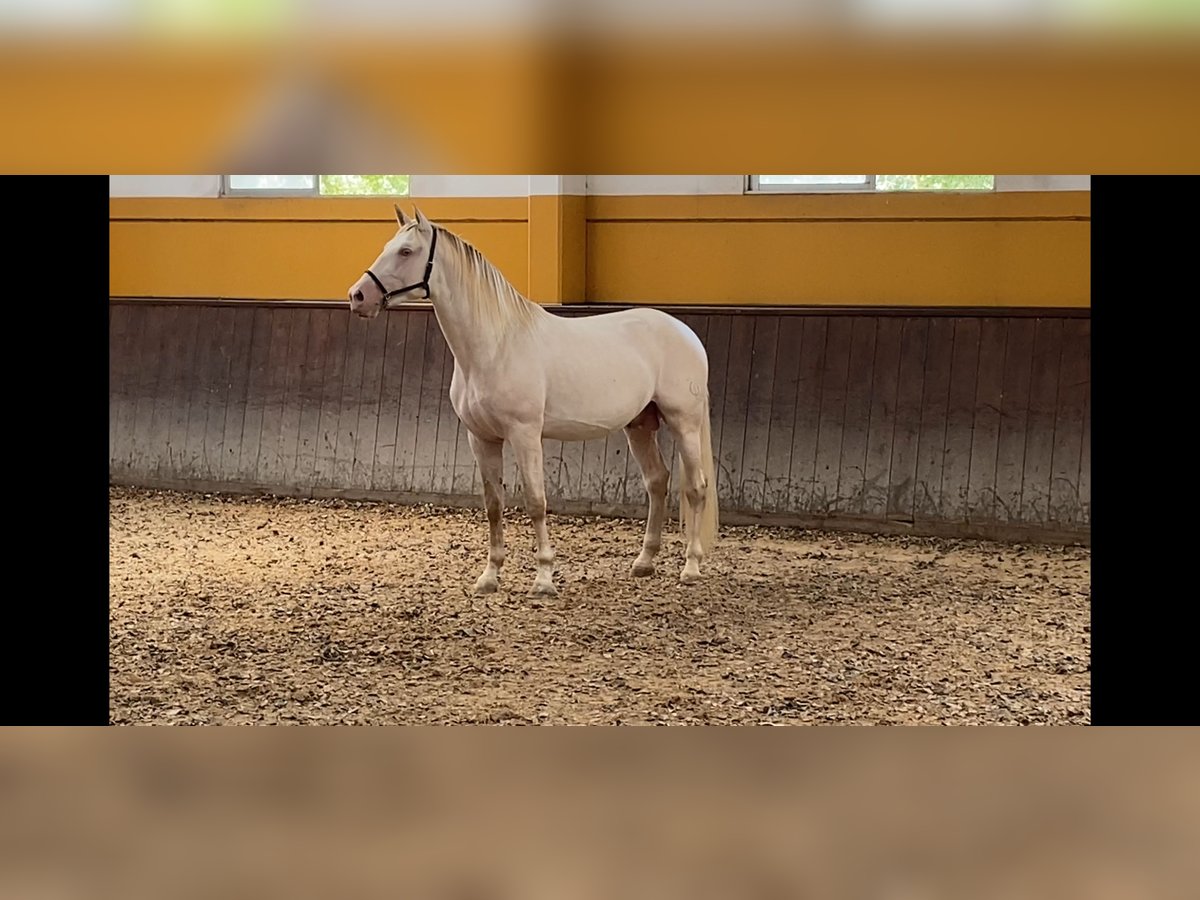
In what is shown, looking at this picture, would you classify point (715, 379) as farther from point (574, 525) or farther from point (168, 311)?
point (168, 311)

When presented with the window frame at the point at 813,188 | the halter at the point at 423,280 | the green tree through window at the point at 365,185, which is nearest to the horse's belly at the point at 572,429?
the halter at the point at 423,280

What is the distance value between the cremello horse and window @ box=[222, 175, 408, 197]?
3.39 m

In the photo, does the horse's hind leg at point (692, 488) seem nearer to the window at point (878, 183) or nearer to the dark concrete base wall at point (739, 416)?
the dark concrete base wall at point (739, 416)

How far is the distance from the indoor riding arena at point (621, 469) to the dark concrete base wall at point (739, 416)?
16 mm

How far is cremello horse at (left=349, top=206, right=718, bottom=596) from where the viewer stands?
505 centimetres

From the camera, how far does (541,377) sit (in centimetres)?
519

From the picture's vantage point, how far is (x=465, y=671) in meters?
4.32

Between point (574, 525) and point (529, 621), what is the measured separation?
213 cm

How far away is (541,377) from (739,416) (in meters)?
2.11

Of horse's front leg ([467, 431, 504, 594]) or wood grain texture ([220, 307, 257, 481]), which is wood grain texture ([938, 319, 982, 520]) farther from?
wood grain texture ([220, 307, 257, 481])
